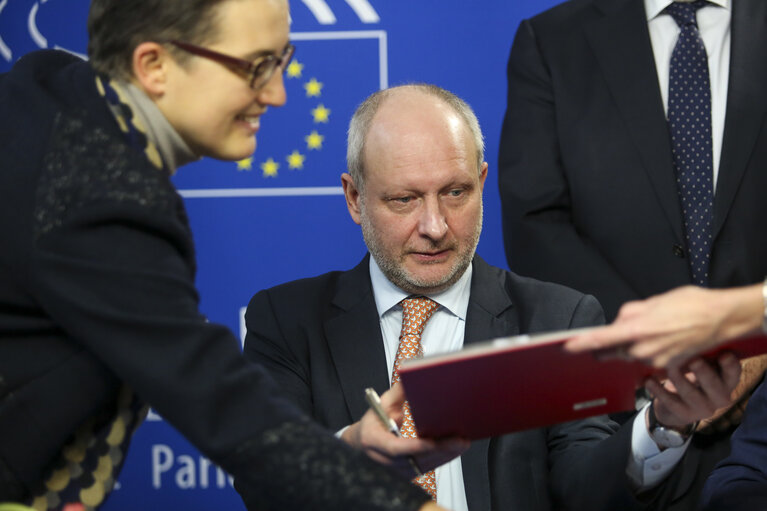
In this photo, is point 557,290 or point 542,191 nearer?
point 557,290

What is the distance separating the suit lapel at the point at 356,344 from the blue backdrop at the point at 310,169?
89 cm

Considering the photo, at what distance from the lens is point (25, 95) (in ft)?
4.51

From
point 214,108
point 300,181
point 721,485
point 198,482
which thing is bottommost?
point 198,482

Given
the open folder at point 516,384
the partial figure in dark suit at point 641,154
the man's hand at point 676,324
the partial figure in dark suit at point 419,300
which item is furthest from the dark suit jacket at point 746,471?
the man's hand at point 676,324

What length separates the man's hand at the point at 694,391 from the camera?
1.56 m

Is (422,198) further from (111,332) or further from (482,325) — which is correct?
(111,332)

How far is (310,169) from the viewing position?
3.27 m

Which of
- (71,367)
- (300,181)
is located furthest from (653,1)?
(71,367)

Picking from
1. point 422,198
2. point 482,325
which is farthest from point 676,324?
point 422,198

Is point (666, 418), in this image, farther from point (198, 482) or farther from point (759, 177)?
point (198, 482)

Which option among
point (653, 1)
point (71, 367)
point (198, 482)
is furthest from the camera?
point (198, 482)

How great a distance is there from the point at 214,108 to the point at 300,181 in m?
1.87

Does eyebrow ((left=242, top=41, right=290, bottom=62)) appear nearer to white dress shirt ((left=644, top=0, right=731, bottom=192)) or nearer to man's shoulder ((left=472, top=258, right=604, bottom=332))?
man's shoulder ((left=472, top=258, right=604, bottom=332))

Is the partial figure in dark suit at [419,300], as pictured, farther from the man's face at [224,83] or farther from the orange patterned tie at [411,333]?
the man's face at [224,83]
